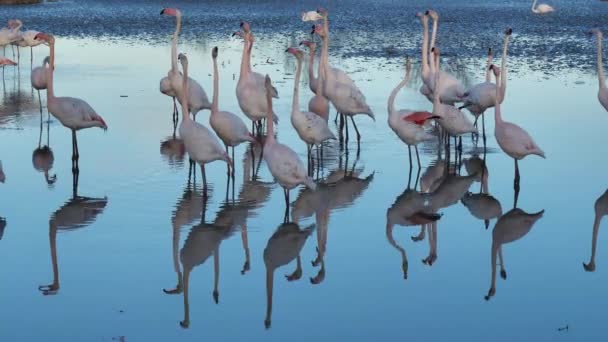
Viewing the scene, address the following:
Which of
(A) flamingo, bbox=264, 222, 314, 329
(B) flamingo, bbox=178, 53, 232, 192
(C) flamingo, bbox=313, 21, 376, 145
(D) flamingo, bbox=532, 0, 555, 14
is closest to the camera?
(A) flamingo, bbox=264, 222, 314, 329

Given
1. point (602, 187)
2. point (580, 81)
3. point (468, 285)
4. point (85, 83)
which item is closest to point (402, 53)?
point (580, 81)

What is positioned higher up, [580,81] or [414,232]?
[580,81]

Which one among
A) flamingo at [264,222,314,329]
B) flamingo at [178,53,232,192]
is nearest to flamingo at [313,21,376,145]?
flamingo at [178,53,232,192]

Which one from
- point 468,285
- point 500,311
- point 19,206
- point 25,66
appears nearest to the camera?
point 500,311

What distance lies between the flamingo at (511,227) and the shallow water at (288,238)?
0.06m

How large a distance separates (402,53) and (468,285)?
14.0 metres

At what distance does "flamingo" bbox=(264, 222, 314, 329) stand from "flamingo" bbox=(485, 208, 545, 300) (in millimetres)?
1461

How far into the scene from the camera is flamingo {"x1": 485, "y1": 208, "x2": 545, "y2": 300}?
791 cm

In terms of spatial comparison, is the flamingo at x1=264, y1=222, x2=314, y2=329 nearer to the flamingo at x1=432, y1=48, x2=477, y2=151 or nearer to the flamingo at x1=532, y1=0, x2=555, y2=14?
the flamingo at x1=432, y1=48, x2=477, y2=151

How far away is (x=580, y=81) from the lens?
16.7m

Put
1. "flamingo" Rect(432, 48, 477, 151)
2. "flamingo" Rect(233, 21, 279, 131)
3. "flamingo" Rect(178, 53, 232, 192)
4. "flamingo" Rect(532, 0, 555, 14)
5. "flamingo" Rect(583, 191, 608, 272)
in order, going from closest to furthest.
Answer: "flamingo" Rect(583, 191, 608, 272) → "flamingo" Rect(178, 53, 232, 192) → "flamingo" Rect(432, 48, 477, 151) → "flamingo" Rect(233, 21, 279, 131) → "flamingo" Rect(532, 0, 555, 14)

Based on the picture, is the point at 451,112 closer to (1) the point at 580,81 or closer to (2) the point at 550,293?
(2) the point at 550,293

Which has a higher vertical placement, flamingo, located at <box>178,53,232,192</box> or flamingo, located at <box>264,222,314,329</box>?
flamingo, located at <box>178,53,232,192</box>

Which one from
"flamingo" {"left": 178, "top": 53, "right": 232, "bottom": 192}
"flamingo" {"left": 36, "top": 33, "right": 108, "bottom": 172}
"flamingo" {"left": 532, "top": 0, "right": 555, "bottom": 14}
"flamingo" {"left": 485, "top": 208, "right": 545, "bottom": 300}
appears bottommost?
"flamingo" {"left": 485, "top": 208, "right": 545, "bottom": 300}
